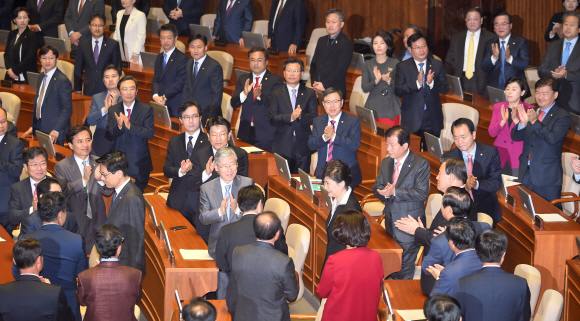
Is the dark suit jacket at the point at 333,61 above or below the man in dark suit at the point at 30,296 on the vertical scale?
above

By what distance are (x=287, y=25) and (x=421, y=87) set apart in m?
2.67

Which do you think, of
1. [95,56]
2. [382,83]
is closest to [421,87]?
[382,83]

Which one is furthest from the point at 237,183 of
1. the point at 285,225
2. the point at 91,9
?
the point at 91,9

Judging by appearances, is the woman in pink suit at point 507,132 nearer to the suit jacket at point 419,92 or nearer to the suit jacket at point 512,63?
the suit jacket at point 419,92

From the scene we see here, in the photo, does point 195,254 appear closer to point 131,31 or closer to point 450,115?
point 450,115

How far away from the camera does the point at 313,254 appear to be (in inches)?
205

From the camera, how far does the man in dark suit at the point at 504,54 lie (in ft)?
22.2

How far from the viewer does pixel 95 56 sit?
7.97 metres

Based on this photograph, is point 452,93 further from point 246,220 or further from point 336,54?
point 246,220

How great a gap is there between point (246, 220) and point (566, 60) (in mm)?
4021

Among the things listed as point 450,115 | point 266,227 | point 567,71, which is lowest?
point 450,115

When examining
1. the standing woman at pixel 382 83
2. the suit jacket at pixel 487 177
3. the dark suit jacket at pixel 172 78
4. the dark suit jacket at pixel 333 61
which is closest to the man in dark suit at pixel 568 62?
the standing woman at pixel 382 83

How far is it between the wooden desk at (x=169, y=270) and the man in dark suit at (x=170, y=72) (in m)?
1.94

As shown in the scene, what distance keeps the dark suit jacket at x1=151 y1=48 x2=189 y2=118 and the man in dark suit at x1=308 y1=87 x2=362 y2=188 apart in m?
2.22
